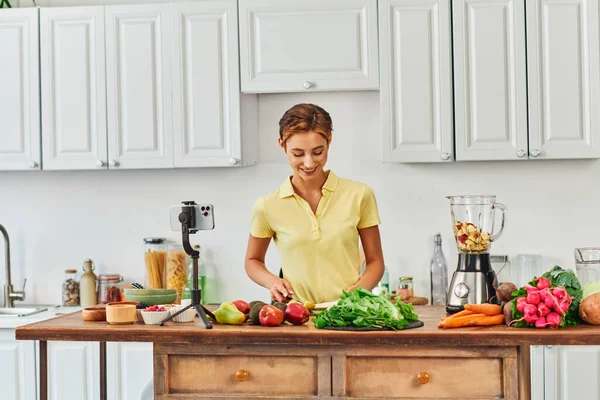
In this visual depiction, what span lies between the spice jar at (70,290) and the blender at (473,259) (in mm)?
2515

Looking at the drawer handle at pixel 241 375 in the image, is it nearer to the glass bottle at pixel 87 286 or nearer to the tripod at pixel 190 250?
the tripod at pixel 190 250

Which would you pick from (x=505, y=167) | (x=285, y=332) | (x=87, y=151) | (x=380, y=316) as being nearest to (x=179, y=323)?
(x=285, y=332)

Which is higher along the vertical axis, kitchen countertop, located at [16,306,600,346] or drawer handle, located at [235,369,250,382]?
kitchen countertop, located at [16,306,600,346]

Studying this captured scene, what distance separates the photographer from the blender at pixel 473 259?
311 cm

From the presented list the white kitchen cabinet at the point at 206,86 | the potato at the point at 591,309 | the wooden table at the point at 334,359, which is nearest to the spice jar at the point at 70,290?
the white kitchen cabinet at the point at 206,86

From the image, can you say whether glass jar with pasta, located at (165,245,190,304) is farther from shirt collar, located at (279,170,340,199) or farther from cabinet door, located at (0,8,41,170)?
shirt collar, located at (279,170,340,199)

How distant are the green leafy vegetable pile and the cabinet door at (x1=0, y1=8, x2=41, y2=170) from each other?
2402 millimetres

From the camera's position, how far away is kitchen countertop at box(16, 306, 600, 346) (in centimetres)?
274

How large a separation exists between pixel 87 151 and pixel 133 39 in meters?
0.63

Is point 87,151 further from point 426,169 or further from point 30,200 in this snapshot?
point 426,169

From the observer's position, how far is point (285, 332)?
284cm

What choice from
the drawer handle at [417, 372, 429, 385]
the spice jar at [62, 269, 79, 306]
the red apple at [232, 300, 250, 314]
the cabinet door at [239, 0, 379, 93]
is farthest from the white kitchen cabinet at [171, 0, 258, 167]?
the drawer handle at [417, 372, 429, 385]

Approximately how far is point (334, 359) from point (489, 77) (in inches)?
82.3

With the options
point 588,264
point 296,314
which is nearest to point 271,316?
point 296,314
